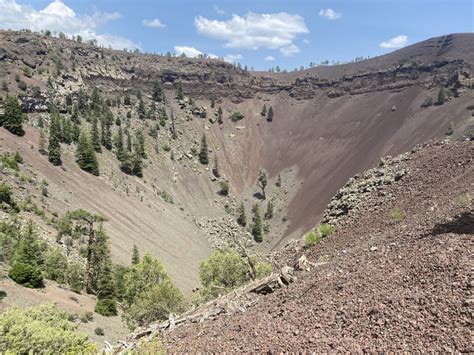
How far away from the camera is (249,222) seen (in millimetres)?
91562

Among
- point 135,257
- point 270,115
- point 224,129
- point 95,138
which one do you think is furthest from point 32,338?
point 270,115

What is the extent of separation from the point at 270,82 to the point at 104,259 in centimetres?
11445

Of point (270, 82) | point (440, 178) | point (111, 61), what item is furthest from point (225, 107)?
point (440, 178)

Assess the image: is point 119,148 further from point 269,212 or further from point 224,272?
point 224,272

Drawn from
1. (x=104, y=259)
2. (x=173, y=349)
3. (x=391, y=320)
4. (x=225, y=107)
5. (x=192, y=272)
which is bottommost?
(x=192, y=272)

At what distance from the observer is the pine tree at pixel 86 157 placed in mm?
70875

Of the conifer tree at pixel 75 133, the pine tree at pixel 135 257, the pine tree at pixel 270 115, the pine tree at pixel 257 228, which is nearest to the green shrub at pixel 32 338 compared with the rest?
the pine tree at pixel 135 257

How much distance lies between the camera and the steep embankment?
839cm

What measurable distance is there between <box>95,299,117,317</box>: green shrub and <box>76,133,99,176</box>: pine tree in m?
40.6

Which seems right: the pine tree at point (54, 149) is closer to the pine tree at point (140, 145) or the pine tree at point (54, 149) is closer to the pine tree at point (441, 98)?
the pine tree at point (140, 145)

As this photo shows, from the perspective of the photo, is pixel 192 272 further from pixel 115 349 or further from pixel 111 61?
pixel 111 61

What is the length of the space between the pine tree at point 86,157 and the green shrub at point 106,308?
4061 cm

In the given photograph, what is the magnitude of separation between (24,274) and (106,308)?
783 centimetres

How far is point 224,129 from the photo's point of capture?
4788 inches
